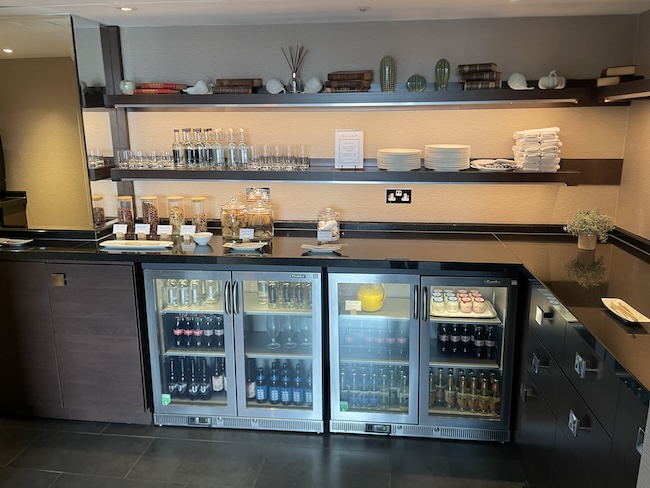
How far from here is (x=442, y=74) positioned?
290cm

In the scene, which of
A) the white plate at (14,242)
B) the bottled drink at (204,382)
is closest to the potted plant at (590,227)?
the bottled drink at (204,382)

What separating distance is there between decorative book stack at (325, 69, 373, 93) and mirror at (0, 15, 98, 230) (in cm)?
144

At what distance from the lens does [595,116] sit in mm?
3037

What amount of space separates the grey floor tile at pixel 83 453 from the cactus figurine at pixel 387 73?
2388 mm

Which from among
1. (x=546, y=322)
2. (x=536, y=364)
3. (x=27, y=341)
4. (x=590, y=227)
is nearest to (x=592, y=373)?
(x=546, y=322)

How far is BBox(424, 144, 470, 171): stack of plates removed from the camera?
9.50 feet

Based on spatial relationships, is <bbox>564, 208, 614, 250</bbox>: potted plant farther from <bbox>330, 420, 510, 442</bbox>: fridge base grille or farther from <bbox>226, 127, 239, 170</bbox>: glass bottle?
<bbox>226, 127, 239, 170</bbox>: glass bottle

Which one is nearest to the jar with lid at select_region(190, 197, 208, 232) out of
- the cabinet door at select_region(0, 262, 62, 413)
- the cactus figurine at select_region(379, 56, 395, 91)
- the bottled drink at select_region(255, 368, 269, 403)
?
the cabinet door at select_region(0, 262, 62, 413)

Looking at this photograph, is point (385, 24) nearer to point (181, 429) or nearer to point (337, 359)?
point (337, 359)

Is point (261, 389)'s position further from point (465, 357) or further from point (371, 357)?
point (465, 357)

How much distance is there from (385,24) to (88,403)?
2.79 metres

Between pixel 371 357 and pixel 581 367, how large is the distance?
1.28 metres

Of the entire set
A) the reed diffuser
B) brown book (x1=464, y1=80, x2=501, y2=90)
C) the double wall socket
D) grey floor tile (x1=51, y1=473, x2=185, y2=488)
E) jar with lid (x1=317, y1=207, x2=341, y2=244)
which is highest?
the reed diffuser

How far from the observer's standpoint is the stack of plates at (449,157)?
114 inches
